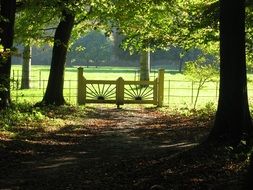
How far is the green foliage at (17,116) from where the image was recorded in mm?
16359

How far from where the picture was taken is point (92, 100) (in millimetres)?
28547

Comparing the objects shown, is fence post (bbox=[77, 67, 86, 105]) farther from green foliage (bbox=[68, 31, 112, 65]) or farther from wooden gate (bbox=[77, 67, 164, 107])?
green foliage (bbox=[68, 31, 112, 65])

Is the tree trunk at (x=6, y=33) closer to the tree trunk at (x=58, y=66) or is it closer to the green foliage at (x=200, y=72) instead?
the tree trunk at (x=58, y=66)

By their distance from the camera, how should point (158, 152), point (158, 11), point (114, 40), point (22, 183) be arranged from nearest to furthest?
point (22, 183) → point (158, 152) → point (158, 11) → point (114, 40)

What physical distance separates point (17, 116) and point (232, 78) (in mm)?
9059

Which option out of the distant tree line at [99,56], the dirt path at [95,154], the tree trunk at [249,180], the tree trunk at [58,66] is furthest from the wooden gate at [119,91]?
the distant tree line at [99,56]

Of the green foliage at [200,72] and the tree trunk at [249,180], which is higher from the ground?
the green foliage at [200,72]

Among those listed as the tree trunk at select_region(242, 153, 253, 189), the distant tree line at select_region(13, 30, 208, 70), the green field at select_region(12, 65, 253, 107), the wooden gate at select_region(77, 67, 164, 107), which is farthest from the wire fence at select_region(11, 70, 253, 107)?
the distant tree line at select_region(13, 30, 208, 70)

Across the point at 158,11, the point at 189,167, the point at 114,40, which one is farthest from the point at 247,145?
the point at 114,40

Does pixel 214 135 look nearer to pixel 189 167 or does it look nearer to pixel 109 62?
pixel 189 167

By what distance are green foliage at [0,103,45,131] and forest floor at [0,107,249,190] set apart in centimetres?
42

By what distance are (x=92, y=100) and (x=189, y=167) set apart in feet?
62.9

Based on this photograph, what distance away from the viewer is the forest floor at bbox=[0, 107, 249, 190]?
8953 millimetres

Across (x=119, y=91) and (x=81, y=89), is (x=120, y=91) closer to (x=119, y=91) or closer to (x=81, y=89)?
(x=119, y=91)
